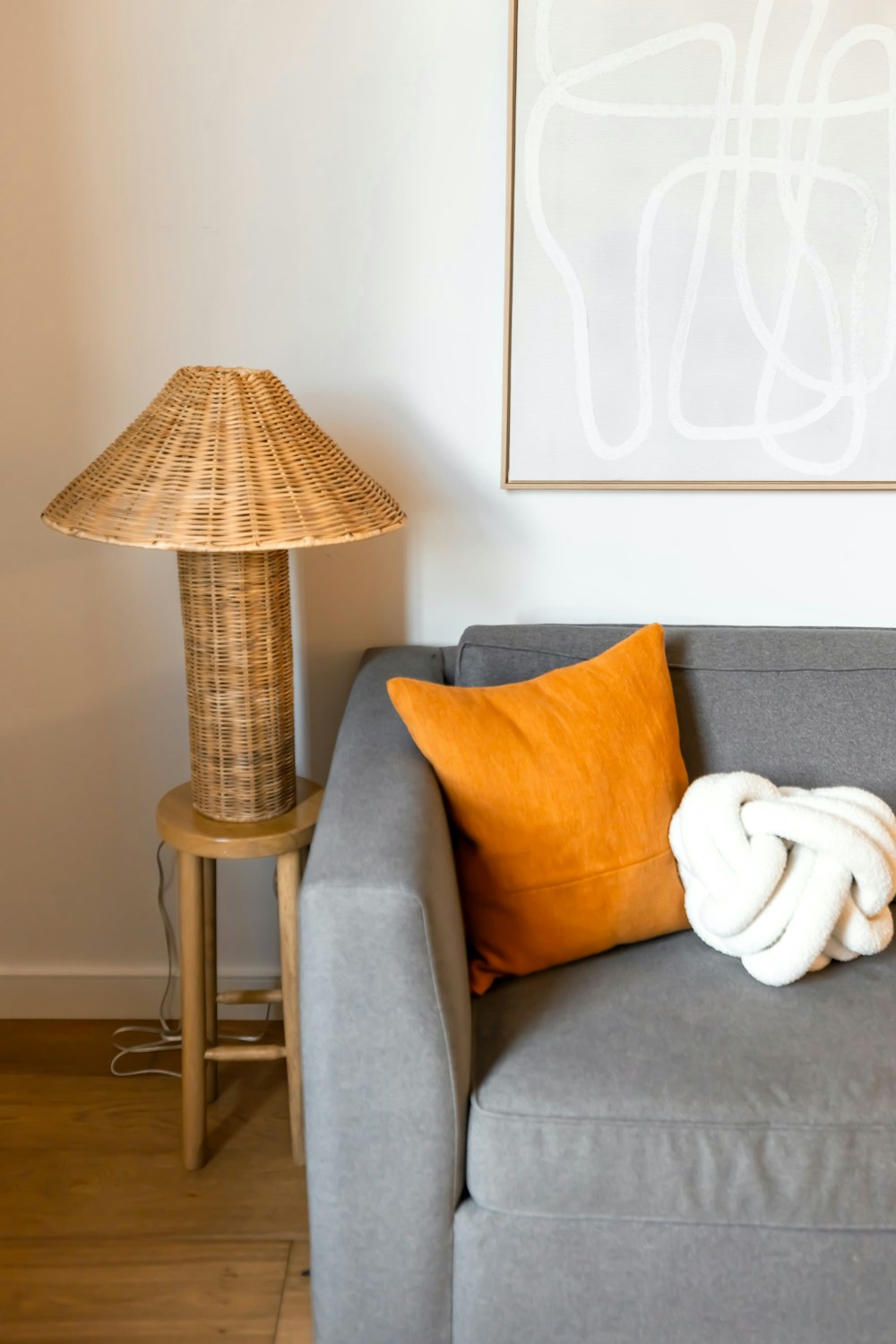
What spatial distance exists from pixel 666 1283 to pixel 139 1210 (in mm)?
825

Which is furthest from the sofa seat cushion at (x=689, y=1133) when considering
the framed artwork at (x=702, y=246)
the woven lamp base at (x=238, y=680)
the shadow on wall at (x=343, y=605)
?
the framed artwork at (x=702, y=246)

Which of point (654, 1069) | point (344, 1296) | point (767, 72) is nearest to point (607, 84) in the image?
point (767, 72)

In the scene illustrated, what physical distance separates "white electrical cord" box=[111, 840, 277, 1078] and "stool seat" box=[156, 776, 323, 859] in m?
0.48

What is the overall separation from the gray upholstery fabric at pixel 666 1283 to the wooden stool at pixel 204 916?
51 cm

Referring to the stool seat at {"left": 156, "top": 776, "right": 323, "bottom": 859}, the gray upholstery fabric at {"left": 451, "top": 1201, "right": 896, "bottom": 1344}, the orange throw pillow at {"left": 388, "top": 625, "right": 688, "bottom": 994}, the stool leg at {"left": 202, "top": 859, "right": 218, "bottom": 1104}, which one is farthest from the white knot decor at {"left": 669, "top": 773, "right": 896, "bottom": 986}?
the stool leg at {"left": 202, "top": 859, "right": 218, "bottom": 1104}

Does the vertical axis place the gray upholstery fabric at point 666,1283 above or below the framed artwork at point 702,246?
below

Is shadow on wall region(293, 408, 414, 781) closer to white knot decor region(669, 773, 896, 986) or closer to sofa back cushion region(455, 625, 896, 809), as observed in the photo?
sofa back cushion region(455, 625, 896, 809)

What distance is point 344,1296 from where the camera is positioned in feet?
4.27

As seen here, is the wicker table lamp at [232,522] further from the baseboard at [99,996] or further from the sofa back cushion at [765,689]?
the baseboard at [99,996]

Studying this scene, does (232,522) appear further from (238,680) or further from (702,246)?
(702,246)

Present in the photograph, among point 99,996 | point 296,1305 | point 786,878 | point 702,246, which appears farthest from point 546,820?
point 99,996

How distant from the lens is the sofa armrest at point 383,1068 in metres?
1.20

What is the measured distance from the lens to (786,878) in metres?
1.44

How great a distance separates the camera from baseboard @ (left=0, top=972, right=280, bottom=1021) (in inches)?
84.4
